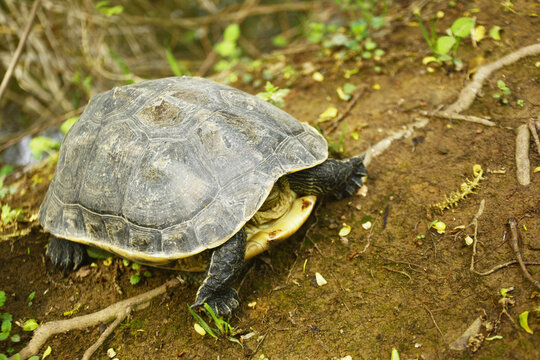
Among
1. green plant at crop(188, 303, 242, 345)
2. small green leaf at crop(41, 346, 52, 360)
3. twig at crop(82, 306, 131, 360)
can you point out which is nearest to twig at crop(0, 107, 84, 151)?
small green leaf at crop(41, 346, 52, 360)

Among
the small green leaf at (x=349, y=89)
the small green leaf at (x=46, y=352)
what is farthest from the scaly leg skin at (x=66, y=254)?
the small green leaf at (x=349, y=89)

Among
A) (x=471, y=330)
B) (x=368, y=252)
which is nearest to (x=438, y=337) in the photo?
(x=471, y=330)

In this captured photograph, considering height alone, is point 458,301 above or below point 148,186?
below

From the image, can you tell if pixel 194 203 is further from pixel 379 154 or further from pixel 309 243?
pixel 379 154

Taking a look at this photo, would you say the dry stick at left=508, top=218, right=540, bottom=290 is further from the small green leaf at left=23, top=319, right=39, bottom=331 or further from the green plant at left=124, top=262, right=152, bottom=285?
the small green leaf at left=23, top=319, right=39, bottom=331

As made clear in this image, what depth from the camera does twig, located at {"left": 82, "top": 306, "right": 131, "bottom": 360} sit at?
2963 mm

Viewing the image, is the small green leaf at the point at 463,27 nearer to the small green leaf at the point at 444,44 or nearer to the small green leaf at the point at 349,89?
the small green leaf at the point at 444,44

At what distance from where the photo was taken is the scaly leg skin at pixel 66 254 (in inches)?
140

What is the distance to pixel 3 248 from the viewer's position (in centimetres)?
379

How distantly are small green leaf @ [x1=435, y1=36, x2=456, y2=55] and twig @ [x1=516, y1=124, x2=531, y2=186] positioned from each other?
120cm

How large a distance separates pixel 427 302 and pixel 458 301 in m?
0.21

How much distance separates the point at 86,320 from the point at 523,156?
13.5 ft

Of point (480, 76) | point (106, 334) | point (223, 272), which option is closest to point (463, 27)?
point (480, 76)

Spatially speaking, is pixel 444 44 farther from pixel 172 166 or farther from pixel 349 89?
pixel 172 166
